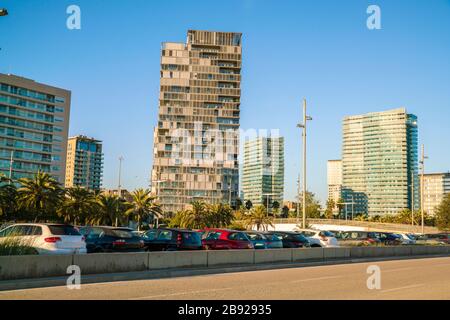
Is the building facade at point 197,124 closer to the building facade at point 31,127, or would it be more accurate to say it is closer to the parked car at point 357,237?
the building facade at point 31,127

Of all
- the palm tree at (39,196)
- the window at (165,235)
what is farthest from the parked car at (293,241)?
the palm tree at (39,196)

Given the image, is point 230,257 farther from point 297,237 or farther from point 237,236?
point 297,237

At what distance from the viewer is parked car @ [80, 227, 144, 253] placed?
21.1 meters

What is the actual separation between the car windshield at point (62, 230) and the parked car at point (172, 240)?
224 inches

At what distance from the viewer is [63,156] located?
13875cm

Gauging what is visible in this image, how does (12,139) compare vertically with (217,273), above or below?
above

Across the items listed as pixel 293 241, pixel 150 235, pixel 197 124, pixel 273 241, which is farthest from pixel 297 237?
pixel 197 124

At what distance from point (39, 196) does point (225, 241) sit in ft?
146

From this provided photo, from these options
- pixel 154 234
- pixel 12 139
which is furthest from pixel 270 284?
pixel 12 139

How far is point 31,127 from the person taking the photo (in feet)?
429

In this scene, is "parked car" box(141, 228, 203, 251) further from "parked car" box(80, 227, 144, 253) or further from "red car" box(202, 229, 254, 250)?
"red car" box(202, 229, 254, 250)

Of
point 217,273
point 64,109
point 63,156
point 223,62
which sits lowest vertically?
point 217,273
